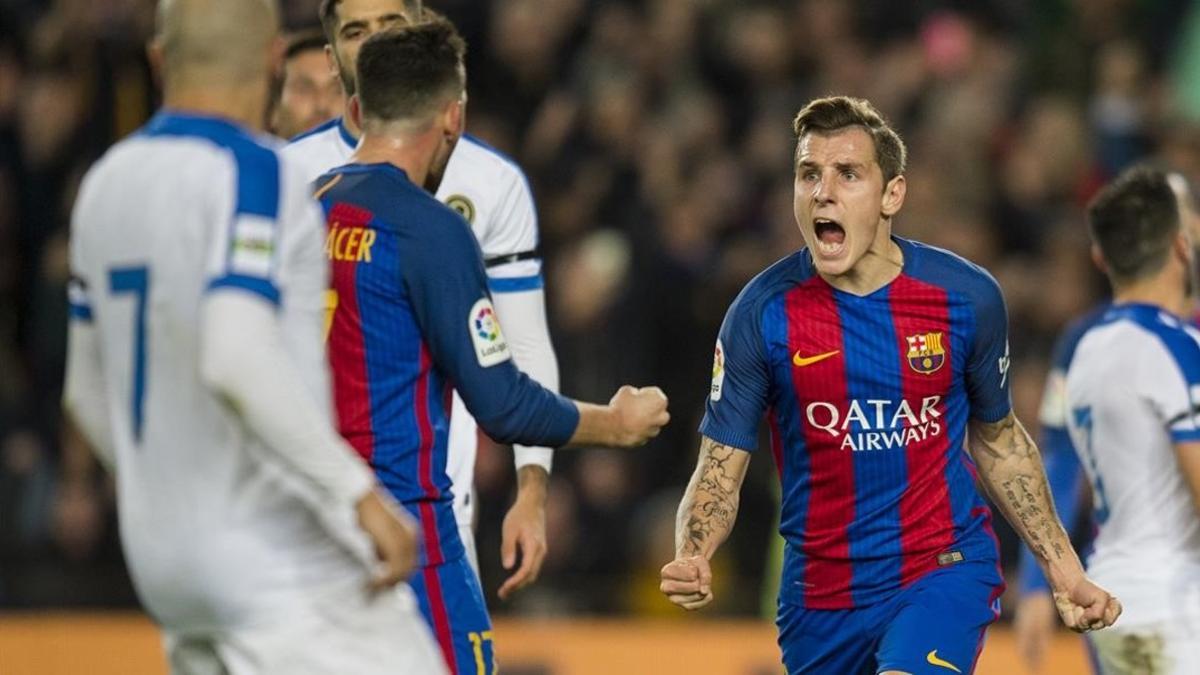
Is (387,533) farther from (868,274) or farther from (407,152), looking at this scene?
(868,274)

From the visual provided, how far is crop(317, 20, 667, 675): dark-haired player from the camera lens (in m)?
4.86

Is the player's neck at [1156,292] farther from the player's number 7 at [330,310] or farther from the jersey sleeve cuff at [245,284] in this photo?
the jersey sleeve cuff at [245,284]

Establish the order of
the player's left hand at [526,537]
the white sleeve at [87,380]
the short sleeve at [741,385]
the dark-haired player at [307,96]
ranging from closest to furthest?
the white sleeve at [87,380], the short sleeve at [741,385], the player's left hand at [526,537], the dark-haired player at [307,96]

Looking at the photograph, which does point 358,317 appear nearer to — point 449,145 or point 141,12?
point 449,145

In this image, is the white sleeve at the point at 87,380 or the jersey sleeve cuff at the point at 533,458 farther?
the jersey sleeve cuff at the point at 533,458

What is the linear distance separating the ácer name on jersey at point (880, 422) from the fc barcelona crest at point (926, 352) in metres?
0.09

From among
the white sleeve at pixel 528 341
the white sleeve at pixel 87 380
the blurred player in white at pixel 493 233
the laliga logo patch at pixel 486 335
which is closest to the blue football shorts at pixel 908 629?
the blurred player in white at pixel 493 233

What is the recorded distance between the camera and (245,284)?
3.88m

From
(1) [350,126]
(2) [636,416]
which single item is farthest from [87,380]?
(1) [350,126]

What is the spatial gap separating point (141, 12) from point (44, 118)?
3.05ft

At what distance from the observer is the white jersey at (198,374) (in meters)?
3.96

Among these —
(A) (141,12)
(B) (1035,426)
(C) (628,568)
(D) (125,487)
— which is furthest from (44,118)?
(D) (125,487)

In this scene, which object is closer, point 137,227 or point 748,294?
point 137,227

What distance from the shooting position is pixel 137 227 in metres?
4.00
